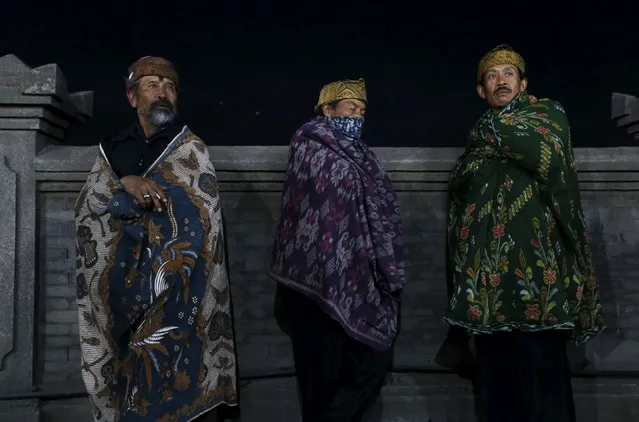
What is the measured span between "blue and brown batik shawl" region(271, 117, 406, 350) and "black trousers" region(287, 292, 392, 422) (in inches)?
Result: 6.4

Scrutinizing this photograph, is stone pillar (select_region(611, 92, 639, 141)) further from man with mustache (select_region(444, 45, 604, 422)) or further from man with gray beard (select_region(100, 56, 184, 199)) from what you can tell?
man with gray beard (select_region(100, 56, 184, 199))

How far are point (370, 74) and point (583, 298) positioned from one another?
219 inches

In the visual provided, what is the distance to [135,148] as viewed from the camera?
4.35m

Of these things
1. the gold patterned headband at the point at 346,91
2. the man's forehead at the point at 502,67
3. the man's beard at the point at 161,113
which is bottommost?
the man's beard at the point at 161,113

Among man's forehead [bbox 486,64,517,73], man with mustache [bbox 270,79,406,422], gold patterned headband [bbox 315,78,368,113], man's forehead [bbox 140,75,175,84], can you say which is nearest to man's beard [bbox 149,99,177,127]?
man's forehead [bbox 140,75,175,84]

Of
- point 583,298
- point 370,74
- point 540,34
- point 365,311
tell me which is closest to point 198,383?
Result: point 365,311

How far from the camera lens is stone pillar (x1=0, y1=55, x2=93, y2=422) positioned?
4996 mm

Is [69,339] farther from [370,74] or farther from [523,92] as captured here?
[370,74]

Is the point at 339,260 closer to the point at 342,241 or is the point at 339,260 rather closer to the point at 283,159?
the point at 342,241

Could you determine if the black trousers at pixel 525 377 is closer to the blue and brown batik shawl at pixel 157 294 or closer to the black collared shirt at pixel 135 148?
the blue and brown batik shawl at pixel 157 294

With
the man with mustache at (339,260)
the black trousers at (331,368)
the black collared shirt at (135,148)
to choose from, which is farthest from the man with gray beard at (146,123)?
the black trousers at (331,368)

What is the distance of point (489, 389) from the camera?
4395 mm

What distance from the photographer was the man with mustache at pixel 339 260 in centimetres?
425

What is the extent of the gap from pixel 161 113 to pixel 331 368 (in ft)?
4.68
